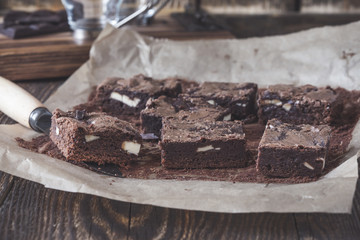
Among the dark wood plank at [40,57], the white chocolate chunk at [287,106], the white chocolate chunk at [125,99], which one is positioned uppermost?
the white chocolate chunk at [287,106]

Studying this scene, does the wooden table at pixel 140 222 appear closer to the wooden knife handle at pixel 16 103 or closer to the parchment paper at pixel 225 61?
the parchment paper at pixel 225 61

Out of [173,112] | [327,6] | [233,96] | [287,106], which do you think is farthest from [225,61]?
[327,6]

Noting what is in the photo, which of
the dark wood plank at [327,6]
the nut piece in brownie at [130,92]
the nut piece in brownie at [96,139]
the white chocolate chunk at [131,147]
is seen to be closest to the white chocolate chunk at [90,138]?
the nut piece in brownie at [96,139]

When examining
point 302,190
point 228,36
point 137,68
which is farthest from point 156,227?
point 228,36

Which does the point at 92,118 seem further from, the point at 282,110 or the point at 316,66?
the point at 316,66

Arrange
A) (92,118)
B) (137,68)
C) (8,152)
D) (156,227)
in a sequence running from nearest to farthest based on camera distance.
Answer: (156,227)
(8,152)
(92,118)
(137,68)

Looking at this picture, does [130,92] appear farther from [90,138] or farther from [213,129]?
[213,129]
